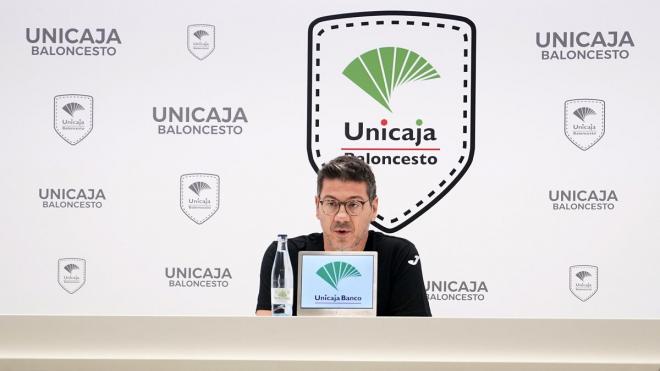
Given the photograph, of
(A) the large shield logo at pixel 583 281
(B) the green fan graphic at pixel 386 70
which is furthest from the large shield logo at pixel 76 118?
(A) the large shield logo at pixel 583 281

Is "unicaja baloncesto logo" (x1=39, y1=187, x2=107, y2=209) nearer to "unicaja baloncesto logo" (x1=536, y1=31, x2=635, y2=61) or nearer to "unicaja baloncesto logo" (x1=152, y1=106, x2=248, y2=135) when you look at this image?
"unicaja baloncesto logo" (x1=152, y1=106, x2=248, y2=135)

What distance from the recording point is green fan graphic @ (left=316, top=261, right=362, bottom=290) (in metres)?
2.17

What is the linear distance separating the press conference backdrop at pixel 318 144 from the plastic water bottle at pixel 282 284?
4.81 feet

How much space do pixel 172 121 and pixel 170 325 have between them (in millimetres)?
2625

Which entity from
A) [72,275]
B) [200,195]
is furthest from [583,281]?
[72,275]

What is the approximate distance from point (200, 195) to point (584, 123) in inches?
77.7

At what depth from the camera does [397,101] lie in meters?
4.16

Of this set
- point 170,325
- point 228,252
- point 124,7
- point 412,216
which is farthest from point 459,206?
point 170,325

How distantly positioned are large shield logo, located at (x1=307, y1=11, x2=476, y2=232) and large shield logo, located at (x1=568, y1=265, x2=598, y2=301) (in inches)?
29.6

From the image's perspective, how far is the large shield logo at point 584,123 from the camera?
4.10 metres

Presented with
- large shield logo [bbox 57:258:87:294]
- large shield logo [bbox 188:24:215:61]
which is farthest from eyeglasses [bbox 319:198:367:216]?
large shield logo [bbox 57:258:87:294]

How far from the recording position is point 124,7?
14.0 feet

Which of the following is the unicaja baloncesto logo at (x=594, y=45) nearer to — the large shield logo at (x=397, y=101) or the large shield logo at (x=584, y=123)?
the large shield logo at (x=584, y=123)

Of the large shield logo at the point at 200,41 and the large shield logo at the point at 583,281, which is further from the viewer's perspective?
the large shield logo at the point at 200,41
